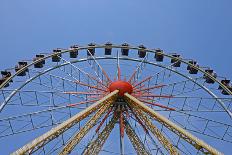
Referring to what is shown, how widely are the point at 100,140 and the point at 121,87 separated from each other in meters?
3.52

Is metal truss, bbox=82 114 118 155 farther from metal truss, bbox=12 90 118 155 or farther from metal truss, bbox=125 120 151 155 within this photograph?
metal truss, bbox=12 90 118 155

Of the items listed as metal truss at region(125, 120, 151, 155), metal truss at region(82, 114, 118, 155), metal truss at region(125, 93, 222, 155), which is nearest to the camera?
metal truss at region(125, 93, 222, 155)

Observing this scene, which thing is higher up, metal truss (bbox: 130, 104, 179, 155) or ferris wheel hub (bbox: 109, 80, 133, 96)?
ferris wheel hub (bbox: 109, 80, 133, 96)

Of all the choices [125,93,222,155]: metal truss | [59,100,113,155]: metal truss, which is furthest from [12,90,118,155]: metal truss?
[125,93,222,155]: metal truss

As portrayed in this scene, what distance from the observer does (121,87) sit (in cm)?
3106

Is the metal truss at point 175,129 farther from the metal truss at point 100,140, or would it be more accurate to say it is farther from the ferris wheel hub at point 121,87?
the metal truss at point 100,140

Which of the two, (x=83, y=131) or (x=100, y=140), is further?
(x=100, y=140)

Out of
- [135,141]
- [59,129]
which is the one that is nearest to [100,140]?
[135,141]

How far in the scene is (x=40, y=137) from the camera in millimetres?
24328

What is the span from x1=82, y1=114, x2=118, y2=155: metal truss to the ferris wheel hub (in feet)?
5.14

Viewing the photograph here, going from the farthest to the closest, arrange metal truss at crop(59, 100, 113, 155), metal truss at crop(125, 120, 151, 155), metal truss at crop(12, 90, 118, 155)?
metal truss at crop(125, 120, 151, 155)
metal truss at crop(59, 100, 113, 155)
metal truss at crop(12, 90, 118, 155)

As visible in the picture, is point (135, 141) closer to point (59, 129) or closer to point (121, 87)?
point (121, 87)

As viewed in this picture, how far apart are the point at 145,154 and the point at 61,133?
6282 millimetres

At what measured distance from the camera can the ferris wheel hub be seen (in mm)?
30953
